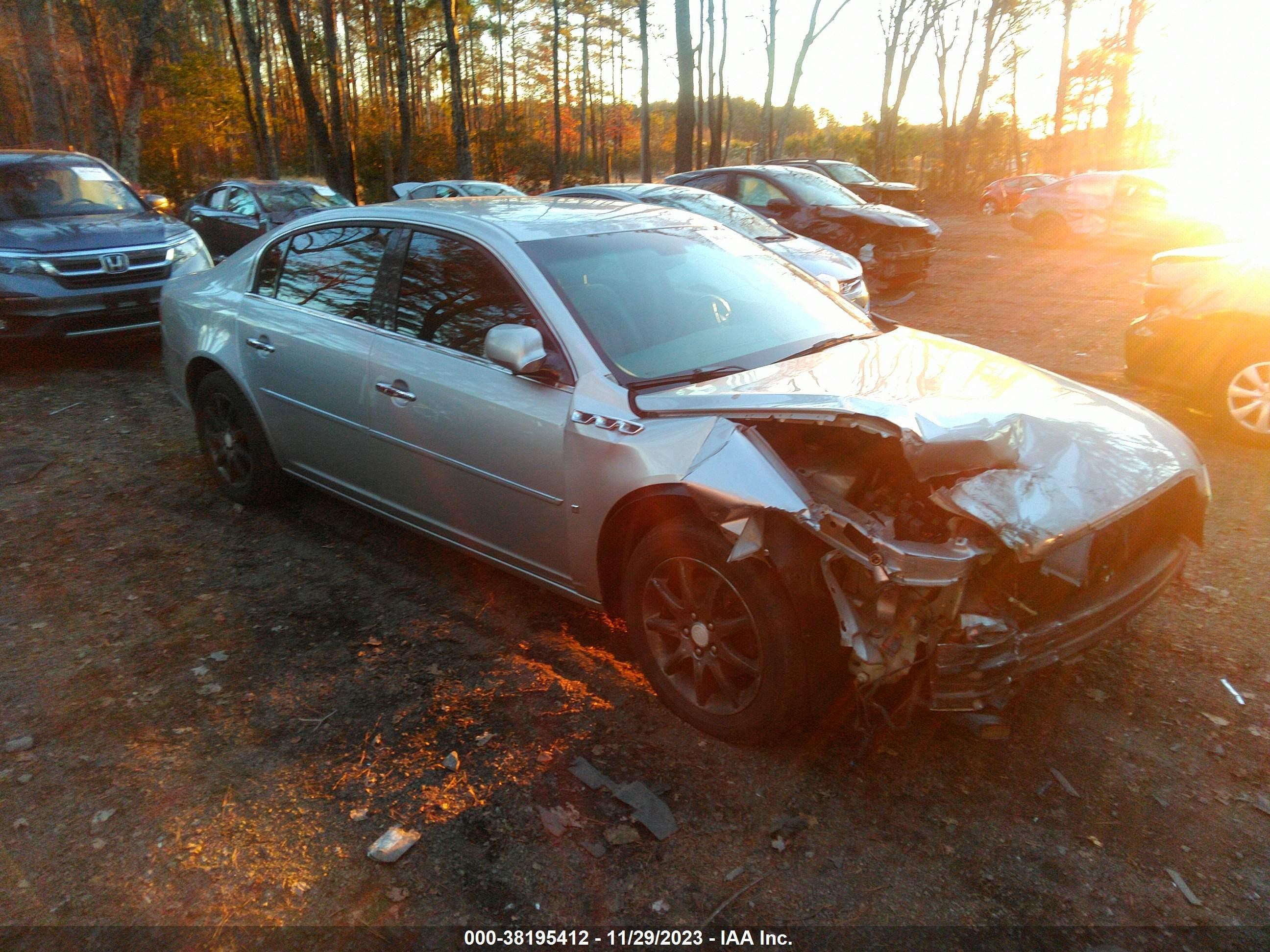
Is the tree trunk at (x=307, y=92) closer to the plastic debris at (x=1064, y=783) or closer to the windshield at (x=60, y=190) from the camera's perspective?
the windshield at (x=60, y=190)

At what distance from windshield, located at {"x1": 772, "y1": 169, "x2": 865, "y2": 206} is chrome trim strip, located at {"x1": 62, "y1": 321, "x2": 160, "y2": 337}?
319 inches

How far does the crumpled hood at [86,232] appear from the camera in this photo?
8.14 metres

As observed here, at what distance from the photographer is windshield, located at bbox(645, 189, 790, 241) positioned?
9953 millimetres

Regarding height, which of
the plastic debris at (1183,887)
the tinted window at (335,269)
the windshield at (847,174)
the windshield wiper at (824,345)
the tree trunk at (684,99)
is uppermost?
the tree trunk at (684,99)

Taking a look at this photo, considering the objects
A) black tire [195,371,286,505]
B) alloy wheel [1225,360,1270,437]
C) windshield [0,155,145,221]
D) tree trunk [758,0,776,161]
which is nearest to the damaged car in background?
black tire [195,371,286,505]

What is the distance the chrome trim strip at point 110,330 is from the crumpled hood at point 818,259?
19.2ft

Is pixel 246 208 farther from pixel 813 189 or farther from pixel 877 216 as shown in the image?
pixel 877 216

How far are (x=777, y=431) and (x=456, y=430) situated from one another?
54.7 inches

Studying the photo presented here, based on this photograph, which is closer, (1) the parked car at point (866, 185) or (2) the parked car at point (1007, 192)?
(1) the parked car at point (866, 185)

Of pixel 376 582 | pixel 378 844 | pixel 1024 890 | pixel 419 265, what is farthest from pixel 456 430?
pixel 1024 890

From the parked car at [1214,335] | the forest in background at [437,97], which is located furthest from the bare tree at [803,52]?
the parked car at [1214,335]

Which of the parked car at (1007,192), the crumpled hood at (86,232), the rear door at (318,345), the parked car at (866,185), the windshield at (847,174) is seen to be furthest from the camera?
the parked car at (1007,192)

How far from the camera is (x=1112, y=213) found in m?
16.2

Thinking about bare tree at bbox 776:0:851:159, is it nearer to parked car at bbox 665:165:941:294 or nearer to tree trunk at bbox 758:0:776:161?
tree trunk at bbox 758:0:776:161
